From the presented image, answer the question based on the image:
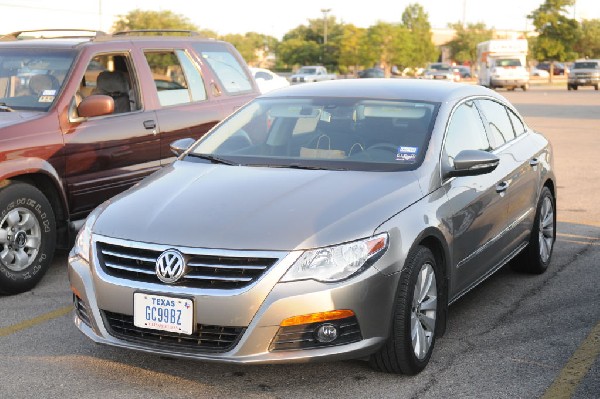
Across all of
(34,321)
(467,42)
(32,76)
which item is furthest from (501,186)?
(467,42)

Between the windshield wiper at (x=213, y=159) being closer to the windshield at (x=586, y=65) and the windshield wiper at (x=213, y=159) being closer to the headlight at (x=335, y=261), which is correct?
the headlight at (x=335, y=261)

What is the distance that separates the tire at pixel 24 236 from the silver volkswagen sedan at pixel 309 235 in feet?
4.33

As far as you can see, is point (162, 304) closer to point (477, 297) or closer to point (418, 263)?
point (418, 263)

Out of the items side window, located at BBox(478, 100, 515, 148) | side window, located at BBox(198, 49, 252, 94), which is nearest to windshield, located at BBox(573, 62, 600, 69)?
side window, located at BBox(198, 49, 252, 94)

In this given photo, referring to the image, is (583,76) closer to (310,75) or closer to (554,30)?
(310,75)

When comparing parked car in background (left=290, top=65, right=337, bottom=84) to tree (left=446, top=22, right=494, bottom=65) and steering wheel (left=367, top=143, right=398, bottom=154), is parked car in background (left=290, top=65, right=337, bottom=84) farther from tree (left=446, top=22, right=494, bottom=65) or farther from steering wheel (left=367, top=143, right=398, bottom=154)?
tree (left=446, top=22, right=494, bottom=65)

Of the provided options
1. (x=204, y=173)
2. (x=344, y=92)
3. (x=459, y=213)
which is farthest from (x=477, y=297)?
(x=204, y=173)

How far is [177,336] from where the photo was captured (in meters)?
4.47

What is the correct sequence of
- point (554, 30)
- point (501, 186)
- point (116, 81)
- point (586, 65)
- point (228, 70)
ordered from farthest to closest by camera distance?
point (554, 30), point (586, 65), point (228, 70), point (116, 81), point (501, 186)

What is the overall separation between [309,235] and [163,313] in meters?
0.79

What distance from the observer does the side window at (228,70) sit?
358 inches

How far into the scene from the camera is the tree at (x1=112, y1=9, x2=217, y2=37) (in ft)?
212

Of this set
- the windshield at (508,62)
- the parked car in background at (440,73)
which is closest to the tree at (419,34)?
the parked car in background at (440,73)

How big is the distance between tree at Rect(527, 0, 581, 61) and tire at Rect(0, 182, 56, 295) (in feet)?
244
